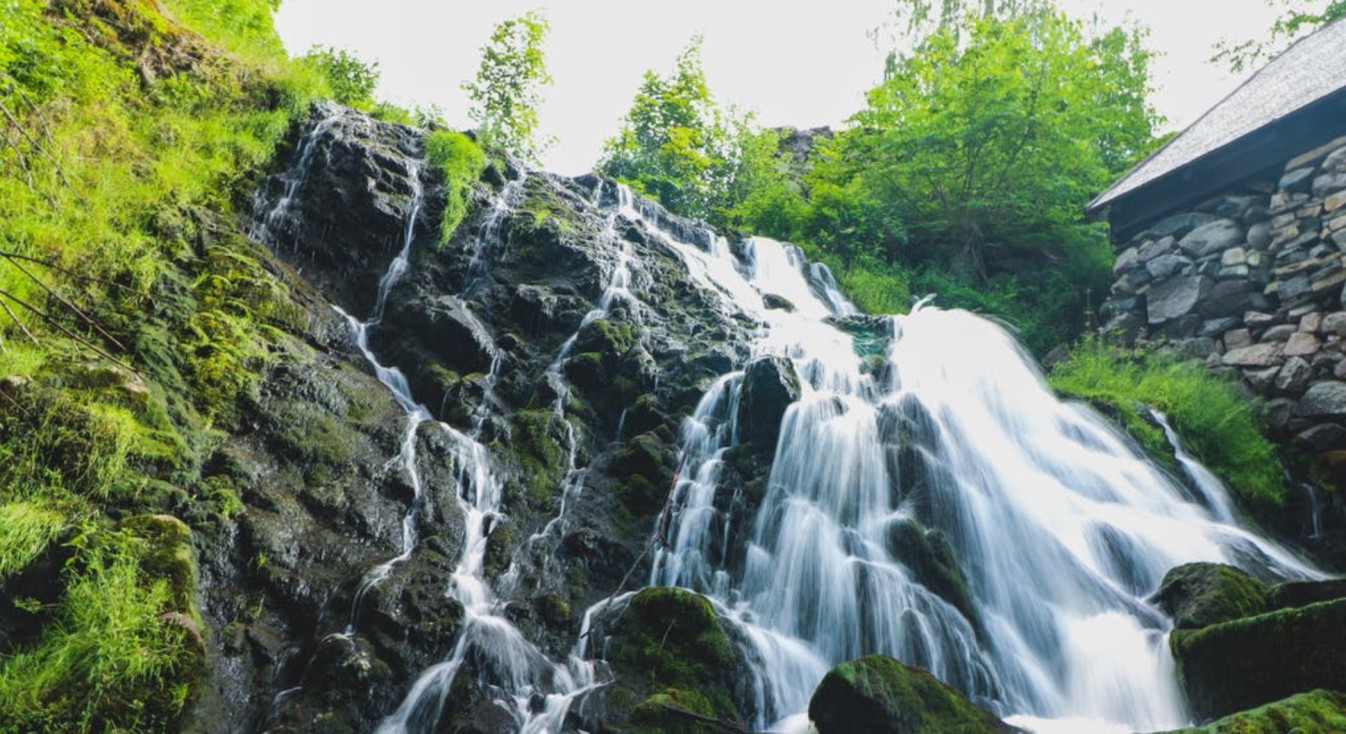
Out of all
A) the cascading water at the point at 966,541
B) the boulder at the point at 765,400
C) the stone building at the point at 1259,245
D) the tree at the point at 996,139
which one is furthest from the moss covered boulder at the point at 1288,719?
the tree at the point at 996,139

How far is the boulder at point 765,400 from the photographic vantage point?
7.06m

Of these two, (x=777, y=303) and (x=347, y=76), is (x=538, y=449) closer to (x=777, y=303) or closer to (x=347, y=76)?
(x=777, y=303)

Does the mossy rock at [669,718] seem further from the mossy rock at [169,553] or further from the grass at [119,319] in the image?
the mossy rock at [169,553]

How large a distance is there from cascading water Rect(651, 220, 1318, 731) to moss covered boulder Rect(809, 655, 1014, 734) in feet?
2.79

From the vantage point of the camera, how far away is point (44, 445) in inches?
168

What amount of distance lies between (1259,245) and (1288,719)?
8401 millimetres

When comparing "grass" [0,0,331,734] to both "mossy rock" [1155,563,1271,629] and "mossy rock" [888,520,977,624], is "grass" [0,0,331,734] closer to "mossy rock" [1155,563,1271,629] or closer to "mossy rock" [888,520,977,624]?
"mossy rock" [888,520,977,624]

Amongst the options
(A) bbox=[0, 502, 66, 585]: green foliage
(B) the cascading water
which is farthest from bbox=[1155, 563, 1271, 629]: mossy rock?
(A) bbox=[0, 502, 66, 585]: green foliage

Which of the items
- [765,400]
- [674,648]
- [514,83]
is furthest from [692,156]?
[674,648]

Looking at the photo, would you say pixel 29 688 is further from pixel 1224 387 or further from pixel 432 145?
pixel 1224 387

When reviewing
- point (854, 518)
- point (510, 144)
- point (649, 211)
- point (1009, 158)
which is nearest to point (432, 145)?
point (649, 211)

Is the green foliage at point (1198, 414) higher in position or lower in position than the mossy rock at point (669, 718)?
higher

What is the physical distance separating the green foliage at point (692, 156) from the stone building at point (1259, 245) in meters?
7.42

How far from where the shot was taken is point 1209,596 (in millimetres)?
4848
